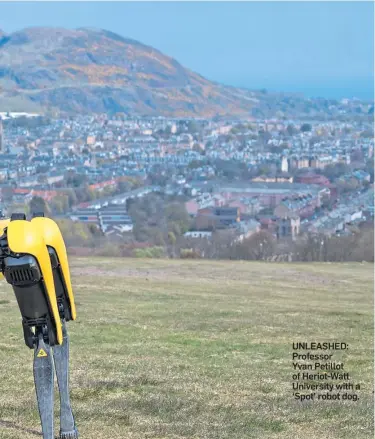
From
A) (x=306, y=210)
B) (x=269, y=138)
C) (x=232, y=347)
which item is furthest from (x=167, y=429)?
(x=269, y=138)

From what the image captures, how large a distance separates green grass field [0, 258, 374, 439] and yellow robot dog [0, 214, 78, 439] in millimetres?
943

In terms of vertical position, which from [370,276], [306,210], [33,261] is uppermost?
[33,261]

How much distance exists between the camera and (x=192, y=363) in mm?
8852

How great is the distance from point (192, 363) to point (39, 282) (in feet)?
12.3

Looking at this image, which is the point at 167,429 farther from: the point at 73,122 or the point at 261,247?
the point at 73,122

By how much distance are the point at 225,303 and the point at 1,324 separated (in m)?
5.16

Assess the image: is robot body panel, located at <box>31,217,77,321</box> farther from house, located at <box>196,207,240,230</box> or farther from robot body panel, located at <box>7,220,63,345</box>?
house, located at <box>196,207,240,230</box>

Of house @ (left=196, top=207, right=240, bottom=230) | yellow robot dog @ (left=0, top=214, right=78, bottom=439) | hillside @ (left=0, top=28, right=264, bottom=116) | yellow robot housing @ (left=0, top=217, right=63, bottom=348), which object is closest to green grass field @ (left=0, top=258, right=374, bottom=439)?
yellow robot dog @ (left=0, top=214, right=78, bottom=439)

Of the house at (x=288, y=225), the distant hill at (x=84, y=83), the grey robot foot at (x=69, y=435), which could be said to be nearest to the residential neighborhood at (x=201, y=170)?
the house at (x=288, y=225)

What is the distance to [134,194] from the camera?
93.1 metres

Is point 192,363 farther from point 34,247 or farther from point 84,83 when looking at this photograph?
point 84,83

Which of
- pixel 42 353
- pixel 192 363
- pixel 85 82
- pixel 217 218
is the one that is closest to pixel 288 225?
pixel 217 218

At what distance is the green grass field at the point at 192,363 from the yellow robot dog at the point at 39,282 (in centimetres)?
94

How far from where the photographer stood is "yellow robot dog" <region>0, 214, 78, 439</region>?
5.23m
